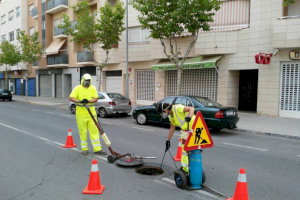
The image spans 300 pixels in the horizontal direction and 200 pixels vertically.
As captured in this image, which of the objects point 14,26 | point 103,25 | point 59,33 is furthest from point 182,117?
point 14,26

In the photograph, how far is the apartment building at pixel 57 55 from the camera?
26.9 m

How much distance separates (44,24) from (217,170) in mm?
31443

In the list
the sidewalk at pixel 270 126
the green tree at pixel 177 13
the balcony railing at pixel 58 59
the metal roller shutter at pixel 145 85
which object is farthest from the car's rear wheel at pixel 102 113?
the balcony railing at pixel 58 59

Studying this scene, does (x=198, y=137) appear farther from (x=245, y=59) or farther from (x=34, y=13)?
(x=34, y=13)

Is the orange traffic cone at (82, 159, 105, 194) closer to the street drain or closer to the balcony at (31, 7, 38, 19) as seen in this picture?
the street drain

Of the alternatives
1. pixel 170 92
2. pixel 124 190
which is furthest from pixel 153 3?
pixel 124 190

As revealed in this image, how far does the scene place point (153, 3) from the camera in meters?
13.4

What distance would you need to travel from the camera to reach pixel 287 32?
12.8m

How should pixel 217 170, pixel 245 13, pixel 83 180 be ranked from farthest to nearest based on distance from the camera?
pixel 245 13 < pixel 217 170 < pixel 83 180

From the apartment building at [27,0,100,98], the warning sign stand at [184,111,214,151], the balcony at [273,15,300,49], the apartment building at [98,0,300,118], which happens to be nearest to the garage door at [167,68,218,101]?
the apartment building at [98,0,300,118]

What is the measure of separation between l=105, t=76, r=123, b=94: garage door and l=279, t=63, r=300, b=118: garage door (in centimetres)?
1291

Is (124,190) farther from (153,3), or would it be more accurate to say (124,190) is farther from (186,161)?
(153,3)

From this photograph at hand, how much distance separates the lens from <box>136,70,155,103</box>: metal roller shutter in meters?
20.3

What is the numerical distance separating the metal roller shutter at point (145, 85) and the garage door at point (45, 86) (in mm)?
A: 16154
